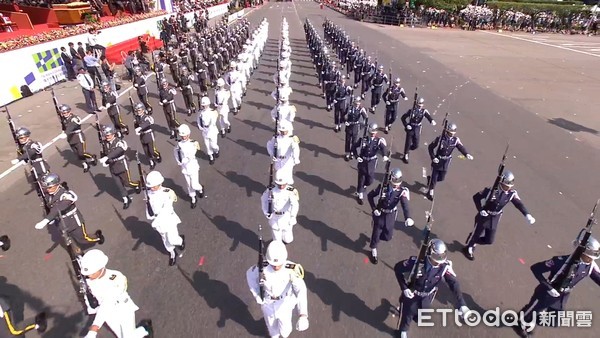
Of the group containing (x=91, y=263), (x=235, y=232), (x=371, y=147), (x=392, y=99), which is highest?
(x=91, y=263)

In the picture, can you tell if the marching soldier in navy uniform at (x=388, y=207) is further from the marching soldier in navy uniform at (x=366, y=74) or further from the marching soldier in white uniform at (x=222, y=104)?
the marching soldier in navy uniform at (x=366, y=74)

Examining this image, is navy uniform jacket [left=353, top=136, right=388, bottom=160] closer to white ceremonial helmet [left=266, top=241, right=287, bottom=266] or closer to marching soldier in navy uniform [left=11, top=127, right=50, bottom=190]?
white ceremonial helmet [left=266, top=241, right=287, bottom=266]

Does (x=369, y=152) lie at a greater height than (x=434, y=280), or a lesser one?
greater

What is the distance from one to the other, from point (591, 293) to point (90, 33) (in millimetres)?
26907

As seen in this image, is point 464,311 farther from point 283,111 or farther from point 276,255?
point 283,111

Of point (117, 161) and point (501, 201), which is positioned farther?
point (117, 161)

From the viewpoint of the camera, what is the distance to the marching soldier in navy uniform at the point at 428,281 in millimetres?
4928

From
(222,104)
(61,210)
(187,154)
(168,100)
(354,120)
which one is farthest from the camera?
(222,104)

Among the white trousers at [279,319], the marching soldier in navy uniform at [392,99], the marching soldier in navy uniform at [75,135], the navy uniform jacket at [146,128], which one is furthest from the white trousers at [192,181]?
the marching soldier in navy uniform at [392,99]

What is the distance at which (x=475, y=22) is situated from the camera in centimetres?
4575

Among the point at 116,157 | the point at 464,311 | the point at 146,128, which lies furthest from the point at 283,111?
the point at 464,311

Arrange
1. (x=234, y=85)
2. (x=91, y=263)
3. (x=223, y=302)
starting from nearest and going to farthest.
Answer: (x=91, y=263)
(x=223, y=302)
(x=234, y=85)

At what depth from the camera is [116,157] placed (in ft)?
28.7

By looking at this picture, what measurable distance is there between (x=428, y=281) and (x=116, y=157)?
787 cm
